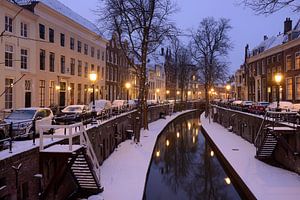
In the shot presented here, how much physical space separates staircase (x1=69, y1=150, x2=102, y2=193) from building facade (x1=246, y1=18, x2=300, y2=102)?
2901 centimetres

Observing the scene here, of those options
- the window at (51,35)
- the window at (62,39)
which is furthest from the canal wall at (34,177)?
the window at (62,39)

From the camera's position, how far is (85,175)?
14.7 metres

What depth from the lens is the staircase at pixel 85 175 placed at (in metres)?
14.0

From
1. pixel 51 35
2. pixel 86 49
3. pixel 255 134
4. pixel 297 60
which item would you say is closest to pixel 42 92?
pixel 51 35

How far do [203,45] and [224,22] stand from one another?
449 cm

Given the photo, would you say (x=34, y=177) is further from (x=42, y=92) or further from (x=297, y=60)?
(x=297, y=60)

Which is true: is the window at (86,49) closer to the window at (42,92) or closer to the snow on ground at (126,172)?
the window at (42,92)

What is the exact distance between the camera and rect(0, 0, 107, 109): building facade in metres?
30.7

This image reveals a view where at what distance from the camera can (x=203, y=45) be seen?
189 feet

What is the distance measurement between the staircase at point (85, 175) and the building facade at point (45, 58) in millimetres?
13214

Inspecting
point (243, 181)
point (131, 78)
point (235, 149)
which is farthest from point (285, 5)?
A: point (131, 78)

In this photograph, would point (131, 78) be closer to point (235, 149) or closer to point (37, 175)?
point (235, 149)

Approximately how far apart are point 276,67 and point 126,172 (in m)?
42.7

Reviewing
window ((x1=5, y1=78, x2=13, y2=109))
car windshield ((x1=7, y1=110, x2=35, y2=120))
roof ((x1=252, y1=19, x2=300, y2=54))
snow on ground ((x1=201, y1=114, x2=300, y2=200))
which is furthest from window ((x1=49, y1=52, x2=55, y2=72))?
roof ((x1=252, y1=19, x2=300, y2=54))
